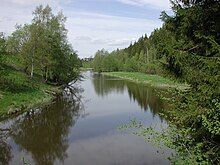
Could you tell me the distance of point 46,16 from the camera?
52.9 meters

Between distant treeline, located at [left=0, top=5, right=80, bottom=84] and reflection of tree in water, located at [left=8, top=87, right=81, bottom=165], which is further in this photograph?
distant treeline, located at [left=0, top=5, right=80, bottom=84]

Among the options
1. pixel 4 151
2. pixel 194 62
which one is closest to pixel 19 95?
pixel 4 151

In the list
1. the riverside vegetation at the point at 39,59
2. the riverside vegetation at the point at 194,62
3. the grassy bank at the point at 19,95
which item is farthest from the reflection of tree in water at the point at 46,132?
the riverside vegetation at the point at 194,62

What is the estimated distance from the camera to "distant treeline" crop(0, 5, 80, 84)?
47344mm

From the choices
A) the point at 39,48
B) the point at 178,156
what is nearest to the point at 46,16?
the point at 39,48

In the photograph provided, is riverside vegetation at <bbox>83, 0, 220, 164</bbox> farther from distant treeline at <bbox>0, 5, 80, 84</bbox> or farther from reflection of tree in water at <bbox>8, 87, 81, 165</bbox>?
distant treeline at <bbox>0, 5, 80, 84</bbox>

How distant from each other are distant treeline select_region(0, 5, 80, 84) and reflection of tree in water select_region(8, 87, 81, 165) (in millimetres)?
12911

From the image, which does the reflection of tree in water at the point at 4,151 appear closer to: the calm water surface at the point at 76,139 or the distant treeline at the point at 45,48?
the calm water surface at the point at 76,139

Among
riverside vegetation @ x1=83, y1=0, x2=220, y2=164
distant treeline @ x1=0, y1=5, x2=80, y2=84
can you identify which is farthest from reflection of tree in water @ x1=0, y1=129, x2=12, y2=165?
distant treeline @ x1=0, y1=5, x2=80, y2=84

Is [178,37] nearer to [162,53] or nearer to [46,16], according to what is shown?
[162,53]

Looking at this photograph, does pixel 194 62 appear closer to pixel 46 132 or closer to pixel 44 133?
pixel 44 133

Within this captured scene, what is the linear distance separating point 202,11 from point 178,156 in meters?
5.47

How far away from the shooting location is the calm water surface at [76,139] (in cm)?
1988

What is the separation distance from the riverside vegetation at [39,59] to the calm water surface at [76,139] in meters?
5.45
